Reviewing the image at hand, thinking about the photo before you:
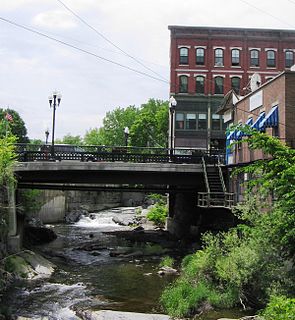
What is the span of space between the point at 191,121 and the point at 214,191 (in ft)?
79.1

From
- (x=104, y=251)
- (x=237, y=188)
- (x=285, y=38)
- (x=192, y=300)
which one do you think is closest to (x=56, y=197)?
(x=104, y=251)

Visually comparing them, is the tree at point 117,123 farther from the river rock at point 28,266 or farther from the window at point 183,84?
the river rock at point 28,266

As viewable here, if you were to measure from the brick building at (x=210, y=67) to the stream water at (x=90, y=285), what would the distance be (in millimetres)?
22023

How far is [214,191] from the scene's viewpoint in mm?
29031

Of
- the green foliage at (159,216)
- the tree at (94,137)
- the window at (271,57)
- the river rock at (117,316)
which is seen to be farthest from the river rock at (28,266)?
the tree at (94,137)

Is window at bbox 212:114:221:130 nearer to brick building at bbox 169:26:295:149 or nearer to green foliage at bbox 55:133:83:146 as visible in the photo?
brick building at bbox 169:26:295:149

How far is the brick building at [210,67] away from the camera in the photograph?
171 ft

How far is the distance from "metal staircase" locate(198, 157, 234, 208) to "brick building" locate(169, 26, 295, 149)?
21.4 m

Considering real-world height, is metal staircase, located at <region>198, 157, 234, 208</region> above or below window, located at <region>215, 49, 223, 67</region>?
below

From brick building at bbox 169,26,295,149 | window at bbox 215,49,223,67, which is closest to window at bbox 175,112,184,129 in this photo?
brick building at bbox 169,26,295,149

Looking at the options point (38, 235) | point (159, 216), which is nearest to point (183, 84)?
point (159, 216)

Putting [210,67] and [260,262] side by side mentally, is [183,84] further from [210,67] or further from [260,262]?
[260,262]

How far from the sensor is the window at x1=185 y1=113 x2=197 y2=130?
5206 centimetres

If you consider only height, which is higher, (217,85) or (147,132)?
(217,85)
